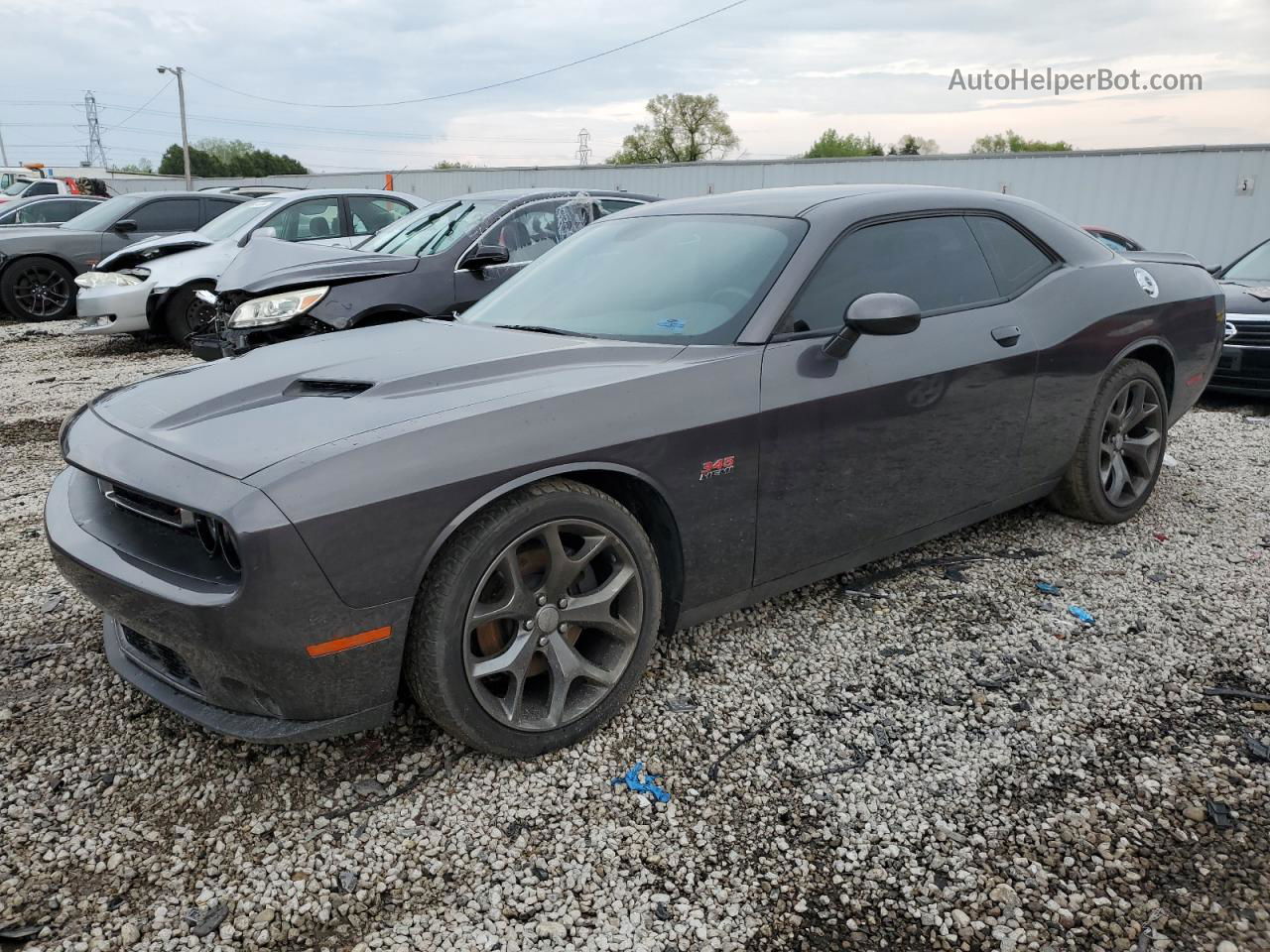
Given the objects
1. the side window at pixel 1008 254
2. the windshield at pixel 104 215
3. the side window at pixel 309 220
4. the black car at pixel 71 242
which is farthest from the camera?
the windshield at pixel 104 215

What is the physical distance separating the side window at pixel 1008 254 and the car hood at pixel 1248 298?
154 inches

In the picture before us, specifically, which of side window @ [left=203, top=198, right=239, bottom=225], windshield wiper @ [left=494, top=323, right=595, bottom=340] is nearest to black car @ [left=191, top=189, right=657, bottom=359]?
windshield wiper @ [left=494, top=323, right=595, bottom=340]

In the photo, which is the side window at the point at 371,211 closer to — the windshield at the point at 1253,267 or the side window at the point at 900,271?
the side window at the point at 900,271

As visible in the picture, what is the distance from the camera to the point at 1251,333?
6.89 metres

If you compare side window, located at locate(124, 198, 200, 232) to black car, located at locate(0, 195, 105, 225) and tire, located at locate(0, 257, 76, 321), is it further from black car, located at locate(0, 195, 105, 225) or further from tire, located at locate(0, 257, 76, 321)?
black car, located at locate(0, 195, 105, 225)

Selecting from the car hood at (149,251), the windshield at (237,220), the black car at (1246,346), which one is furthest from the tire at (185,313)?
the black car at (1246,346)

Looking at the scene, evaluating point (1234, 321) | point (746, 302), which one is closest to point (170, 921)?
point (746, 302)

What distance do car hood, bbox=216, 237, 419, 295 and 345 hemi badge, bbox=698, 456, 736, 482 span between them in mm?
4075

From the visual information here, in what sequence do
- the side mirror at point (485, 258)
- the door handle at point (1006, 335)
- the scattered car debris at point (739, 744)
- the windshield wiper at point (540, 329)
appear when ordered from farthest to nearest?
1. the side mirror at point (485, 258)
2. the door handle at point (1006, 335)
3. the windshield wiper at point (540, 329)
4. the scattered car debris at point (739, 744)

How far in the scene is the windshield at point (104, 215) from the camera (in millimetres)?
11641

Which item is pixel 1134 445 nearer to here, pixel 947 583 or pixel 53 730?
pixel 947 583

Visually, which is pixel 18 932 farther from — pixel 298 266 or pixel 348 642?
pixel 298 266

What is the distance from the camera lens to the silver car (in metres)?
9.31

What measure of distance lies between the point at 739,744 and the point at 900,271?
1808mm
